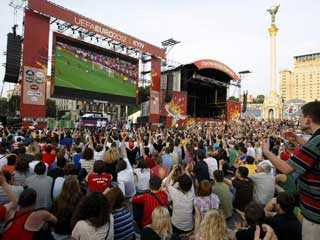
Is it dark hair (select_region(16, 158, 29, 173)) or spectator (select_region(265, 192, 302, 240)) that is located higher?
dark hair (select_region(16, 158, 29, 173))

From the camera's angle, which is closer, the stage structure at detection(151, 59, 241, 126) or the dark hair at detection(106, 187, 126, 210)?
the dark hair at detection(106, 187, 126, 210)

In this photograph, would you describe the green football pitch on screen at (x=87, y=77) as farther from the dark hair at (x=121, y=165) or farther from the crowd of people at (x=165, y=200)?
the dark hair at (x=121, y=165)

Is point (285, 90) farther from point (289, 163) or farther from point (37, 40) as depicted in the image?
point (289, 163)

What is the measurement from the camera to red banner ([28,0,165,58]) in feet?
64.0

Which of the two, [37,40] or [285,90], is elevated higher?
[285,90]

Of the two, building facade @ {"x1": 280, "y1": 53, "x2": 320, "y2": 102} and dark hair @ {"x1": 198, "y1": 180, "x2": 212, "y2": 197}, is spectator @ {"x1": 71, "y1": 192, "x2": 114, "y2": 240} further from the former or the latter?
building facade @ {"x1": 280, "y1": 53, "x2": 320, "y2": 102}

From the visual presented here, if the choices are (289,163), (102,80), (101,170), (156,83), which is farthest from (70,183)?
(156,83)

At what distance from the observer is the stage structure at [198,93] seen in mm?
31359

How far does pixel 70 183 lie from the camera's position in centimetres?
367

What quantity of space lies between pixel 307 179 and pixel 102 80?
24005 millimetres

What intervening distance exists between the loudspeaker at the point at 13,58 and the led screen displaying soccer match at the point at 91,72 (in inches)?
130

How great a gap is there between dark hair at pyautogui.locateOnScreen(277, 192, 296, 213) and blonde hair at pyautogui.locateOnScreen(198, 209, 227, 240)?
36.7 inches

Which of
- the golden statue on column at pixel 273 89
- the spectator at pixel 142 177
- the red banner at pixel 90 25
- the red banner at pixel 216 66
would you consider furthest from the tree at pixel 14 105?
the golden statue on column at pixel 273 89

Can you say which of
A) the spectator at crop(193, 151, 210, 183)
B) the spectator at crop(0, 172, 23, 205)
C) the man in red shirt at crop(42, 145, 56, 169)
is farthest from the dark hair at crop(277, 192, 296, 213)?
the man in red shirt at crop(42, 145, 56, 169)
